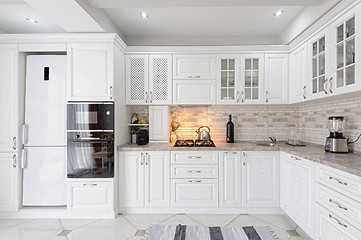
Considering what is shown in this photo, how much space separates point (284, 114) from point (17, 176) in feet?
13.4

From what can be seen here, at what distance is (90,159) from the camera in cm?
265

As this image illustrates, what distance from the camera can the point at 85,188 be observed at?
2.66 meters

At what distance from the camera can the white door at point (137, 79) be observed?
10.2 ft

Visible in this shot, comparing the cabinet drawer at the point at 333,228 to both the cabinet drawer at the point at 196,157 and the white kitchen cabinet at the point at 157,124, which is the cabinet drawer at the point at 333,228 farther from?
the white kitchen cabinet at the point at 157,124

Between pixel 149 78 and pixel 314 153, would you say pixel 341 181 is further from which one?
pixel 149 78

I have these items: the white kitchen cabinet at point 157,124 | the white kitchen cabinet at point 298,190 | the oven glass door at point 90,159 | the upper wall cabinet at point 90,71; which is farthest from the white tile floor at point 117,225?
the upper wall cabinet at point 90,71

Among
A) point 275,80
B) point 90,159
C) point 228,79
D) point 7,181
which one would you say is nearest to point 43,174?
point 7,181

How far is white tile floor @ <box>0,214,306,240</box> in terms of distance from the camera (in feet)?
7.52

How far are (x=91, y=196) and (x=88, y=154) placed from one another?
56 cm

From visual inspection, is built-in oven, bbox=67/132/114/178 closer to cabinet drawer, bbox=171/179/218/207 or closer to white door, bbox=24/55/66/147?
white door, bbox=24/55/66/147

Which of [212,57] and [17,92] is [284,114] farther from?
[17,92]

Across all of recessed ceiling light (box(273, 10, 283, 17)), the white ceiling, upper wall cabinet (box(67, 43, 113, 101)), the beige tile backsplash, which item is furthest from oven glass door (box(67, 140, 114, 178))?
recessed ceiling light (box(273, 10, 283, 17))

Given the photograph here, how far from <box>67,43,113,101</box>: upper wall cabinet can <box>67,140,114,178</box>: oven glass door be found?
62 centimetres

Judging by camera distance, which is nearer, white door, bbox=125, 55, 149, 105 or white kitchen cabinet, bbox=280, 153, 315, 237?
white kitchen cabinet, bbox=280, 153, 315, 237
